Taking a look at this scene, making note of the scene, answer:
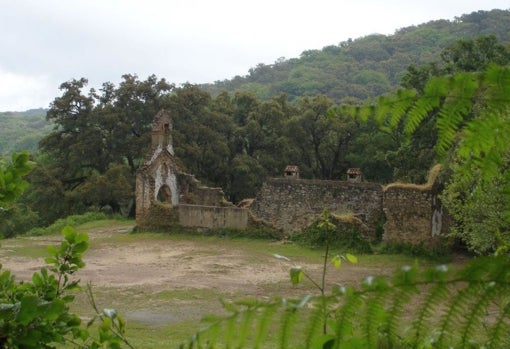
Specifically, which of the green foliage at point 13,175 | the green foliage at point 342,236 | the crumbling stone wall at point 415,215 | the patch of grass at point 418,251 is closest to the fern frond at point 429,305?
the green foliage at point 13,175

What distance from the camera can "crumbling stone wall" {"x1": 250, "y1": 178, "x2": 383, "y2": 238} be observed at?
21.1 meters

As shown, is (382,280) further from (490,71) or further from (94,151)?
(94,151)

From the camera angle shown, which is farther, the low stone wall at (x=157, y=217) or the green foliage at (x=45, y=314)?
the low stone wall at (x=157, y=217)

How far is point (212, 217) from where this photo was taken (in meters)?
21.4

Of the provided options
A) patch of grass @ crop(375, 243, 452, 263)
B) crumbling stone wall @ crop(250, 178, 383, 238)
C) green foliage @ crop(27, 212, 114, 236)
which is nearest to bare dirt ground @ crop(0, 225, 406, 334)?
crumbling stone wall @ crop(250, 178, 383, 238)

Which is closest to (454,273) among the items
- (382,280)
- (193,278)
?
(382,280)

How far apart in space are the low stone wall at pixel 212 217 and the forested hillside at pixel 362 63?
37.6 metres

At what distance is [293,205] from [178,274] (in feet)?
25.6

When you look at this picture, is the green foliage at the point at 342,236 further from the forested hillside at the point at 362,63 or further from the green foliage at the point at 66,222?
the forested hillside at the point at 362,63

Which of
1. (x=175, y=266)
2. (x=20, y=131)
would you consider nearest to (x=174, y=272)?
(x=175, y=266)

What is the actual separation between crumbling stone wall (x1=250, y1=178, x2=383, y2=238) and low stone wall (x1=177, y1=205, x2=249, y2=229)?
1.06m

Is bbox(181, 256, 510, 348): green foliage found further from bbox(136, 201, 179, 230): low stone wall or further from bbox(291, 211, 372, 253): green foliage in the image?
bbox(136, 201, 179, 230): low stone wall

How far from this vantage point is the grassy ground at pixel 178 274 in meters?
10.6

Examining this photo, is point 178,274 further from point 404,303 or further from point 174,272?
point 404,303
